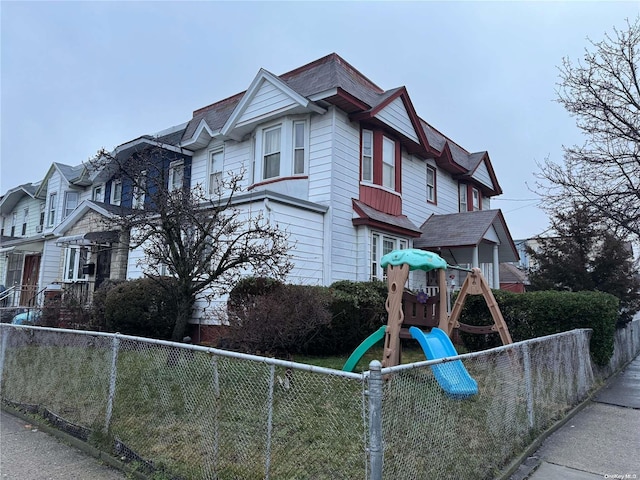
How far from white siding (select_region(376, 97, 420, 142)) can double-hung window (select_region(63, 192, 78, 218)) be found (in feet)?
57.2

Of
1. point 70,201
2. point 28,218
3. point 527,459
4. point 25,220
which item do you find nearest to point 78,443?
point 527,459

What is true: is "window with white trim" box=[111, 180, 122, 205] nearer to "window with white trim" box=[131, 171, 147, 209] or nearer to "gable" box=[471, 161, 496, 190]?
"window with white trim" box=[131, 171, 147, 209]

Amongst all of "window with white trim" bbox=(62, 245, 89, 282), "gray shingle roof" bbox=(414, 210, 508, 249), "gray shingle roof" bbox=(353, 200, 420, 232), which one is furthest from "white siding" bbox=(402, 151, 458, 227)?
"window with white trim" bbox=(62, 245, 89, 282)

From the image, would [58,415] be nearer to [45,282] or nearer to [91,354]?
[91,354]

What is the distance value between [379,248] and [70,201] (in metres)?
17.7

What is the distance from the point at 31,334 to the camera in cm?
679

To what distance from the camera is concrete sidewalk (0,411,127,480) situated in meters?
4.40

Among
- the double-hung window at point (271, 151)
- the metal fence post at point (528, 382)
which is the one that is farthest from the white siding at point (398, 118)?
the metal fence post at point (528, 382)

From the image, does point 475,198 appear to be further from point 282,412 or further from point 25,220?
point 25,220

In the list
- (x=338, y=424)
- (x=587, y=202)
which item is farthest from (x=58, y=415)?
(x=587, y=202)

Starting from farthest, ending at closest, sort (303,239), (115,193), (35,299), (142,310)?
1. (115,193)
2. (35,299)
3. (303,239)
4. (142,310)

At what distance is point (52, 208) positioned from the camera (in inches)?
933

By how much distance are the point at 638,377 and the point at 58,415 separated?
11.8 m

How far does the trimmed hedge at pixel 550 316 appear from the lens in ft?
29.3
